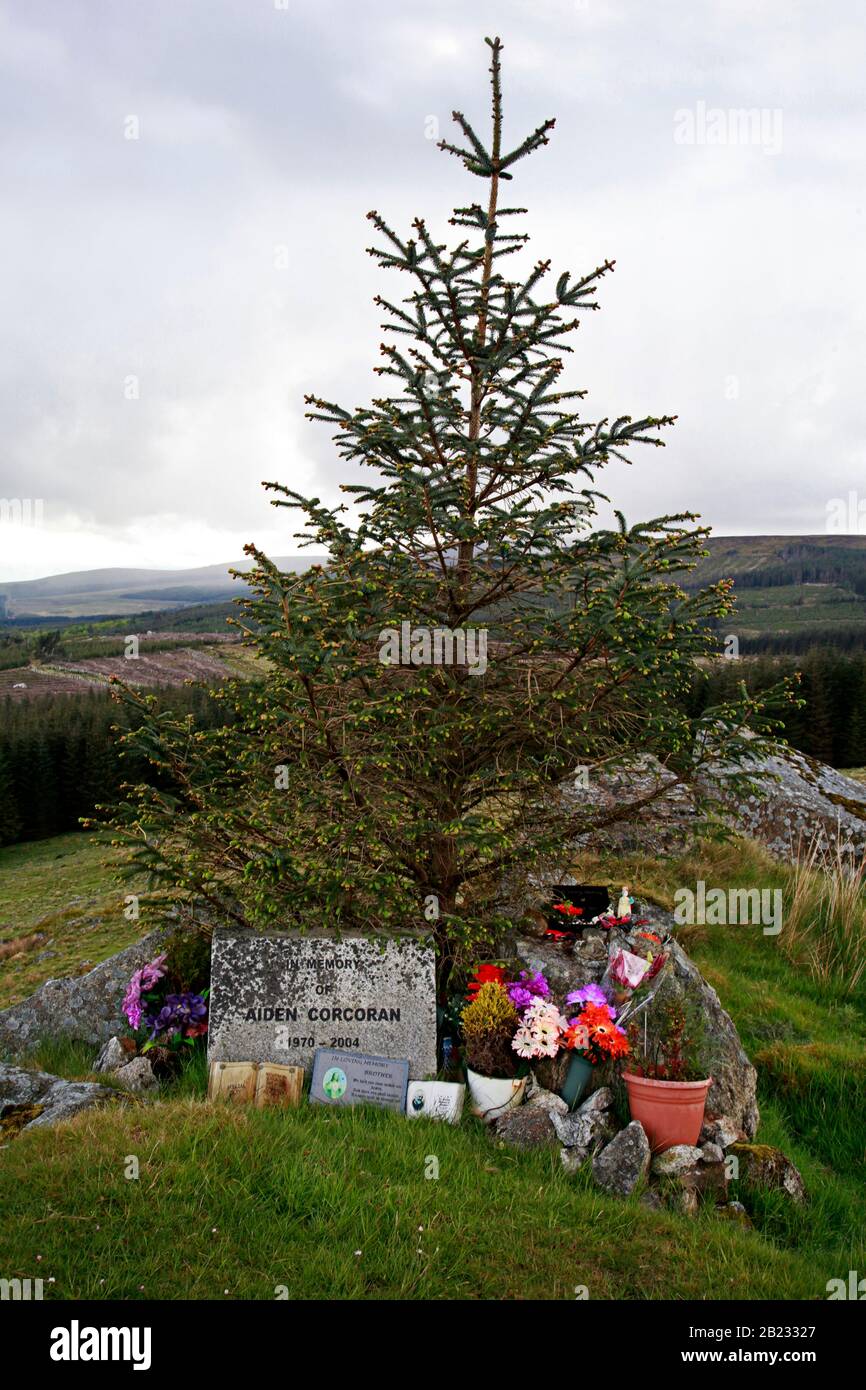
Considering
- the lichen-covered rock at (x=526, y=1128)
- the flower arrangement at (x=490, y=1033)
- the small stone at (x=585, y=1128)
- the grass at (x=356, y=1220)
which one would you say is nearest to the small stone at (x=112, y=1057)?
the grass at (x=356, y=1220)

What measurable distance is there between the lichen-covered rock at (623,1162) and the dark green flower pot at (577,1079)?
0.72m

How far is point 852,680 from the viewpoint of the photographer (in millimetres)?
49438

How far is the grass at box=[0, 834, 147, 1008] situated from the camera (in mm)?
14773

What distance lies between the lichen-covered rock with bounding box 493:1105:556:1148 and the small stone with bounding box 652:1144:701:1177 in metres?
0.74

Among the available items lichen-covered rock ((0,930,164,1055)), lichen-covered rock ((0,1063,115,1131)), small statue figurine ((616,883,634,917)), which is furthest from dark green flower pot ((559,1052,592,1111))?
lichen-covered rock ((0,930,164,1055))

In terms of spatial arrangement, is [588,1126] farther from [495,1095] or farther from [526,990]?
[526,990]

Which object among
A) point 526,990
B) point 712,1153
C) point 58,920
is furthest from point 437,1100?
point 58,920

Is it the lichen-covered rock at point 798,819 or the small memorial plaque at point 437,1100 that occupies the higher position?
the lichen-covered rock at point 798,819

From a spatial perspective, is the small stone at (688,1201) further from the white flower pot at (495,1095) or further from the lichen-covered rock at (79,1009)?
the lichen-covered rock at (79,1009)

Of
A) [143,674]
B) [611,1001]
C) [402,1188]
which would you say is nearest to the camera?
[402,1188]

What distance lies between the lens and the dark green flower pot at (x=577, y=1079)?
20.4ft

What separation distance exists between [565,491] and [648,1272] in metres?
5.98
